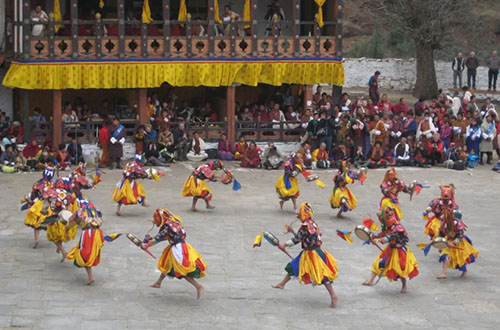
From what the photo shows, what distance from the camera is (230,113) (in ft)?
94.1

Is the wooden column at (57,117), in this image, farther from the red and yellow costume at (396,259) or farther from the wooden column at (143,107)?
the red and yellow costume at (396,259)

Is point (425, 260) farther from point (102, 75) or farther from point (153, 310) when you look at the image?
point (102, 75)

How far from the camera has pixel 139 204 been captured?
854 inches

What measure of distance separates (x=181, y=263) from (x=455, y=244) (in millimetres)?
4497

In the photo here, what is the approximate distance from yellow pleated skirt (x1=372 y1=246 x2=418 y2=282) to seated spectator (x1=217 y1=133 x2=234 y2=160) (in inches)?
513

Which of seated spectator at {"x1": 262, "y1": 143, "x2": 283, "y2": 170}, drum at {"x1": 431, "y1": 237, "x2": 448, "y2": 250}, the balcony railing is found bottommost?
drum at {"x1": 431, "y1": 237, "x2": 448, "y2": 250}

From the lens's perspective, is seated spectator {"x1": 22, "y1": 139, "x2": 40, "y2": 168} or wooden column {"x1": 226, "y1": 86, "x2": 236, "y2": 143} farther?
wooden column {"x1": 226, "y1": 86, "x2": 236, "y2": 143}

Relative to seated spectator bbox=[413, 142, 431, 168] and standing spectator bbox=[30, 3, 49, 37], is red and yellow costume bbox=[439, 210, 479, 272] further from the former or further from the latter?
standing spectator bbox=[30, 3, 49, 37]

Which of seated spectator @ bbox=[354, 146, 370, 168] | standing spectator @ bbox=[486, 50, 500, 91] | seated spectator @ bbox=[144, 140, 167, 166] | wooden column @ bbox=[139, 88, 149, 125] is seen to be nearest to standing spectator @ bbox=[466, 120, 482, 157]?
seated spectator @ bbox=[354, 146, 370, 168]

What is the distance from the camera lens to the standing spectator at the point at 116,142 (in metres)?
26.1

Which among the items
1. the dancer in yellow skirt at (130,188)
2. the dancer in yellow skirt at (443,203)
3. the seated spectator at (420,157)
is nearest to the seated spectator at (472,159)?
the seated spectator at (420,157)

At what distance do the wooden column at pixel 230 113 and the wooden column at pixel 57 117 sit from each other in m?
4.66

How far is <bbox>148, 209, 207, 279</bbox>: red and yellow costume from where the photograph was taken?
47.5 feet

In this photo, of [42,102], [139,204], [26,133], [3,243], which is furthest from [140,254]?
[42,102]
